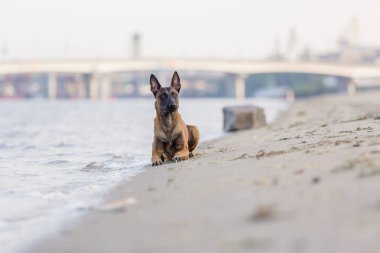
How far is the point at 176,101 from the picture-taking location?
9805mm

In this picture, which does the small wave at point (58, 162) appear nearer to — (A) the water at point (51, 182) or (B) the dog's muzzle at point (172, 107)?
(A) the water at point (51, 182)

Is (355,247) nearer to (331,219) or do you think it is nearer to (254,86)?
A: (331,219)

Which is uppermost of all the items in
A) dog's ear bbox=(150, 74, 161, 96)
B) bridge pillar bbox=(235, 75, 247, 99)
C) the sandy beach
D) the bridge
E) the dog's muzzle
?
dog's ear bbox=(150, 74, 161, 96)

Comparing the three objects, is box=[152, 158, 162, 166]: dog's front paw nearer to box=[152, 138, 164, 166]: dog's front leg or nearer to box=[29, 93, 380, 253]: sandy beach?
box=[152, 138, 164, 166]: dog's front leg

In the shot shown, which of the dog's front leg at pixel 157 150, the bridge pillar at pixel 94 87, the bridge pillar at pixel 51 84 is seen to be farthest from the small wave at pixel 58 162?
the bridge pillar at pixel 51 84

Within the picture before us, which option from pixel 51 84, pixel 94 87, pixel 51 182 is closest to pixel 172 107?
pixel 51 182

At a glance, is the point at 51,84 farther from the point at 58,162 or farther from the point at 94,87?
the point at 58,162

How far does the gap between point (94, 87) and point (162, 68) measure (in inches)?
471

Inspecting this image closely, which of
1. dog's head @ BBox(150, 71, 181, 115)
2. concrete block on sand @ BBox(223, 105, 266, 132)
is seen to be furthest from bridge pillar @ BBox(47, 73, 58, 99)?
dog's head @ BBox(150, 71, 181, 115)

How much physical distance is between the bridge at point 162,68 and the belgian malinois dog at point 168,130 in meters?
93.3

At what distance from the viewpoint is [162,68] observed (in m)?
111

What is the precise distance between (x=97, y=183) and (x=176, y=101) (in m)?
2.36

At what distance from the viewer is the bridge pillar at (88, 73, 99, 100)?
10635cm

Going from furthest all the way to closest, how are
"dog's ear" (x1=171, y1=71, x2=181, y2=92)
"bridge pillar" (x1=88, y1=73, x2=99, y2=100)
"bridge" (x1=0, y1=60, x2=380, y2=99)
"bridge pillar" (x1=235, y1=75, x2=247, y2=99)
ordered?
"bridge pillar" (x1=235, y1=75, x2=247, y2=99) < "bridge pillar" (x1=88, y1=73, x2=99, y2=100) < "bridge" (x1=0, y1=60, x2=380, y2=99) < "dog's ear" (x1=171, y1=71, x2=181, y2=92)
